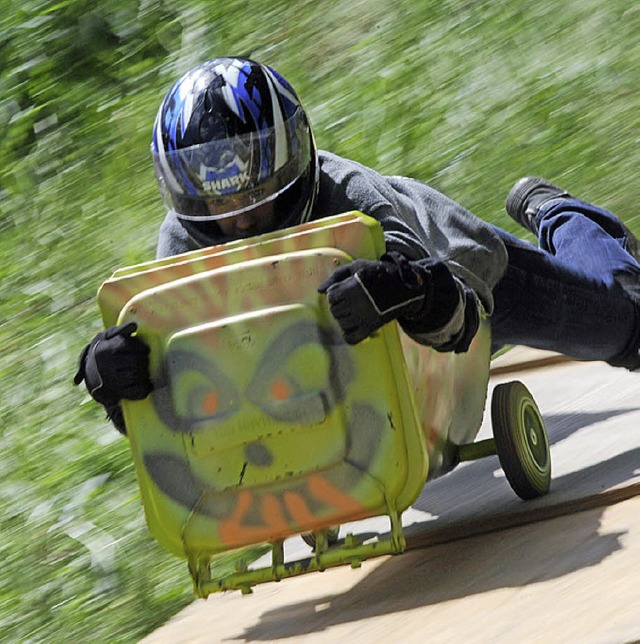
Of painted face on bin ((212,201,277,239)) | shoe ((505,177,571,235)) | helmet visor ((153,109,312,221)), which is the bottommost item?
shoe ((505,177,571,235))

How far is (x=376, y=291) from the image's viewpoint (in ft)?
8.80

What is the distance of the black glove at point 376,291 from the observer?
8.78 feet

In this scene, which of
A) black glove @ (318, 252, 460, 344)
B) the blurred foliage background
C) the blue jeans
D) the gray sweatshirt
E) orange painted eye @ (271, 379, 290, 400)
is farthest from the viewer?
the blurred foliage background

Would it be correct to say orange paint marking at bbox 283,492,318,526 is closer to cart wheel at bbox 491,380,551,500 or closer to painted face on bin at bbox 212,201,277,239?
cart wheel at bbox 491,380,551,500

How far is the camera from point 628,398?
3959 millimetres

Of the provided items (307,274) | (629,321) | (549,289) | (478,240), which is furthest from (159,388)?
(629,321)

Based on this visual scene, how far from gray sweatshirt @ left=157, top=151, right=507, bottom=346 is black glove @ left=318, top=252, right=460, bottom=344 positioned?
0.16m

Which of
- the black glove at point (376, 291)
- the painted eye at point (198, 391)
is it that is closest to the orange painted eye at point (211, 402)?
the painted eye at point (198, 391)

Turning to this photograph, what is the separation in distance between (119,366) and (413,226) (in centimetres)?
79

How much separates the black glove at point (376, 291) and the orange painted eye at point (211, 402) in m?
0.28

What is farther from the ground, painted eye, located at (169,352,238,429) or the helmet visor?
the helmet visor

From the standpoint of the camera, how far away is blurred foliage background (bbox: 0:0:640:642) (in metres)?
4.93

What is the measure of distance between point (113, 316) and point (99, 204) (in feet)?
11.7

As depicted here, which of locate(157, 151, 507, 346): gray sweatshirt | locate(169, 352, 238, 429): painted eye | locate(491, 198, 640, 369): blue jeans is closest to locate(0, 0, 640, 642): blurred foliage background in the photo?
locate(491, 198, 640, 369): blue jeans
